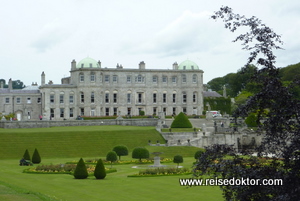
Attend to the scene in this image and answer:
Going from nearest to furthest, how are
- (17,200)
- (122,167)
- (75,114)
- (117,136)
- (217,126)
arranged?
(17,200)
(122,167)
(117,136)
(217,126)
(75,114)

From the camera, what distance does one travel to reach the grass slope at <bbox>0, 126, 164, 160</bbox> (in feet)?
162

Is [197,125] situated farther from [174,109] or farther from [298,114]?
[298,114]

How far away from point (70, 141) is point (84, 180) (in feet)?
74.0

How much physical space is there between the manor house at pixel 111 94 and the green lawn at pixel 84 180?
915 inches

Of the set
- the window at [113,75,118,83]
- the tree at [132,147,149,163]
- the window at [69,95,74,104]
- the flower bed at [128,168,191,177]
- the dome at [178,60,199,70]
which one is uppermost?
the dome at [178,60,199,70]

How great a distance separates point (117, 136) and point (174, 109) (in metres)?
31.9

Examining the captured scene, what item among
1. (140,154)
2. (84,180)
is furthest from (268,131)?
(140,154)

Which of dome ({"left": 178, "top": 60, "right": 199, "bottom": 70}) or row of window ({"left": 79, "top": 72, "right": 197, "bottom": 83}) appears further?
dome ({"left": 178, "top": 60, "right": 199, "bottom": 70})

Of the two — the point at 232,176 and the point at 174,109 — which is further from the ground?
the point at 174,109

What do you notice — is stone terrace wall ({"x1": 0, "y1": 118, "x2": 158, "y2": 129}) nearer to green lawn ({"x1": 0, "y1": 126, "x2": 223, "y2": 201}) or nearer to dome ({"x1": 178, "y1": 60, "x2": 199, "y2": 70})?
green lawn ({"x1": 0, "y1": 126, "x2": 223, "y2": 201})

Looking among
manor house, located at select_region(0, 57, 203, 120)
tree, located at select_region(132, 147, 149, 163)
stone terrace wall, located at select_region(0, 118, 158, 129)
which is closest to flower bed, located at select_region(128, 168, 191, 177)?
tree, located at select_region(132, 147, 149, 163)

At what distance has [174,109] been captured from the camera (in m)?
87.3

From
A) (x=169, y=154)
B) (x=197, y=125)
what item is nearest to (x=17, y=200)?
(x=169, y=154)

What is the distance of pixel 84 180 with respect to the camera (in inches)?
1225
